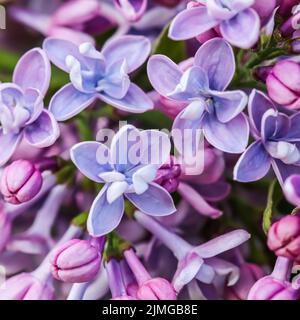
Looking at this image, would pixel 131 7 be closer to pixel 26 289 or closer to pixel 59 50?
pixel 59 50

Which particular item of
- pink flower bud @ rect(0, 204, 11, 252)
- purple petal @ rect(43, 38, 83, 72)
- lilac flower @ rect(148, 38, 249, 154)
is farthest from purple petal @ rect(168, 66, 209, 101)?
pink flower bud @ rect(0, 204, 11, 252)

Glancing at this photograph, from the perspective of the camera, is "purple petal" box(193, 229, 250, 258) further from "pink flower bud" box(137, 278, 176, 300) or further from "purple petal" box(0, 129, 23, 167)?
"purple petal" box(0, 129, 23, 167)

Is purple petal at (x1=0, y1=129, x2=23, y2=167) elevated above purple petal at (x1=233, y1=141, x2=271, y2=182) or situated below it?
A: below

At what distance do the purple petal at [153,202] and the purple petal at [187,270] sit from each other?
2.4 inches

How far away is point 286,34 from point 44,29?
0.33 m

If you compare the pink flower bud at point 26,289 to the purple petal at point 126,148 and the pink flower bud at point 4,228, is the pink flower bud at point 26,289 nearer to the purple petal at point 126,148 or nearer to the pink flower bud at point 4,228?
the pink flower bud at point 4,228

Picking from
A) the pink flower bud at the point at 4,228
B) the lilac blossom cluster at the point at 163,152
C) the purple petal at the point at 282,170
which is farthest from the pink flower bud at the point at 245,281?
the pink flower bud at the point at 4,228

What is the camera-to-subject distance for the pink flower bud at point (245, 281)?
76cm

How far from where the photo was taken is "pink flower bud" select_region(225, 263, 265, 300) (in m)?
0.76

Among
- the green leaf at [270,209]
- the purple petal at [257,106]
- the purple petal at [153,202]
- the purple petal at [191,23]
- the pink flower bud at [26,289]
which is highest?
the purple petal at [191,23]

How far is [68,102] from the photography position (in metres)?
0.70

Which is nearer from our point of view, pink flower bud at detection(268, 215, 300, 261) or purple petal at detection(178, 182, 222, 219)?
pink flower bud at detection(268, 215, 300, 261)

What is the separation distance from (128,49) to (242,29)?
123 mm
